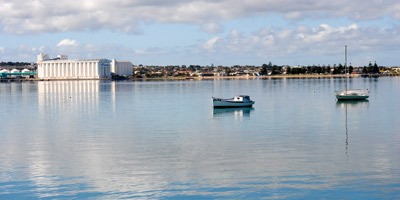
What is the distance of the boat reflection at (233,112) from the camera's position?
5131 cm

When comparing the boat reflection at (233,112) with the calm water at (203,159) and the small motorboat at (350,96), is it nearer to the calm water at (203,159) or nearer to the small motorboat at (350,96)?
the calm water at (203,159)

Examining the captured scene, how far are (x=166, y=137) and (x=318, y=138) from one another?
884cm

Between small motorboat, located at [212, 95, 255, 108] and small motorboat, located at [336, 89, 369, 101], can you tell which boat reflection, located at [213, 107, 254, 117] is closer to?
small motorboat, located at [212, 95, 255, 108]

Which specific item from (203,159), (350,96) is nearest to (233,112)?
(350,96)

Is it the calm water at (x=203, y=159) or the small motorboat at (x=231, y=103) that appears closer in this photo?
the calm water at (x=203, y=159)

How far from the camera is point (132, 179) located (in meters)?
21.6

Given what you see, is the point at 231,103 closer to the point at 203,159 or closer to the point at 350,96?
the point at 350,96

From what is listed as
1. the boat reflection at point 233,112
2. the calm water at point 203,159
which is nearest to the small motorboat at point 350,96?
the boat reflection at point 233,112

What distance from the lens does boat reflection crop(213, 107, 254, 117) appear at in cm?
5131

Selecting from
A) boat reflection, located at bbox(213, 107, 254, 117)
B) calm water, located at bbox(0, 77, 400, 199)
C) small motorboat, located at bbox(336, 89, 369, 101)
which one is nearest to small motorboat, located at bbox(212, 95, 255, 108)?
boat reflection, located at bbox(213, 107, 254, 117)

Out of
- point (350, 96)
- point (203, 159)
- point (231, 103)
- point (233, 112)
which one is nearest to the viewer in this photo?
point (203, 159)

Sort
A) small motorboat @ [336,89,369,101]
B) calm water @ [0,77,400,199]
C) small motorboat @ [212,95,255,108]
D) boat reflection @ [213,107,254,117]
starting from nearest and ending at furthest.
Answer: calm water @ [0,77,400,199] < boat reflection @ [213,107,254,117] < small motorboat @ [212,95,255,108] < small motorboat @ [336,89,369,101]

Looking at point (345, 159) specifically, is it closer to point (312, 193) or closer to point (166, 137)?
point (312, 193)

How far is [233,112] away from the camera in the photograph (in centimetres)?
5438
